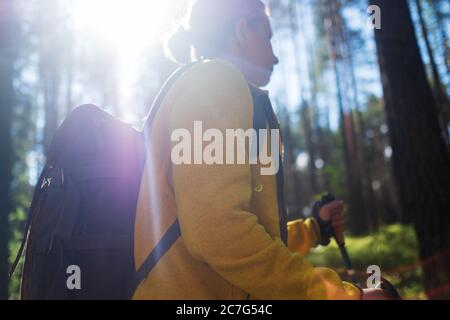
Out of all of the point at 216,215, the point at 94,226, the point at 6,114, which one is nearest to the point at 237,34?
the point at 216,215

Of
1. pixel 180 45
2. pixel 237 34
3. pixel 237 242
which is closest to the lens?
pixel 237 242

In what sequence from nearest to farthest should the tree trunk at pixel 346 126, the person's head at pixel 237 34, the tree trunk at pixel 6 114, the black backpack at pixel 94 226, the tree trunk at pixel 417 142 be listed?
1. the black backpack at pixel 94 226
2. the person's head at pixel 237 34
3. the tree trunk at pixel 417 142
4. the tree trunk at pixel 6 114
5. the tree trunk at pixel 346 126

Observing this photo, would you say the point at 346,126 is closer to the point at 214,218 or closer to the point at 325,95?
the point at 325,95

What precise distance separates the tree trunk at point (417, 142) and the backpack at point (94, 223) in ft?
11.5

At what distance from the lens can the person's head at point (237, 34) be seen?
5.56 ft

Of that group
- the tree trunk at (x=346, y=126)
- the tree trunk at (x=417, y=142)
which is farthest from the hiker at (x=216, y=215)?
the tree trunk at (x=346, y=126)

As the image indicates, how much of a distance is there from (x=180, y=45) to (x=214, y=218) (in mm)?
978

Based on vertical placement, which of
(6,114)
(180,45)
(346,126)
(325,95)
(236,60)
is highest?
Answer: (325,95)

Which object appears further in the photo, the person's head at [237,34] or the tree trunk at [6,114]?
the tree trunk at [6,114]

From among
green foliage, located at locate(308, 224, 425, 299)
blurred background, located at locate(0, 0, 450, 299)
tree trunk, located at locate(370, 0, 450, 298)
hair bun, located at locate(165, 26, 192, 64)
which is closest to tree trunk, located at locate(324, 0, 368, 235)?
blurred background, located at locate(0, 0, 450, 299)

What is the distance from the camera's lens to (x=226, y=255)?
4.13 feet

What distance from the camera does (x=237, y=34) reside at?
1.69 metres

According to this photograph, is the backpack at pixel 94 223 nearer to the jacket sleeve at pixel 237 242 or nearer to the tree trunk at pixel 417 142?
the jacket sleeve at pixel 237 242
